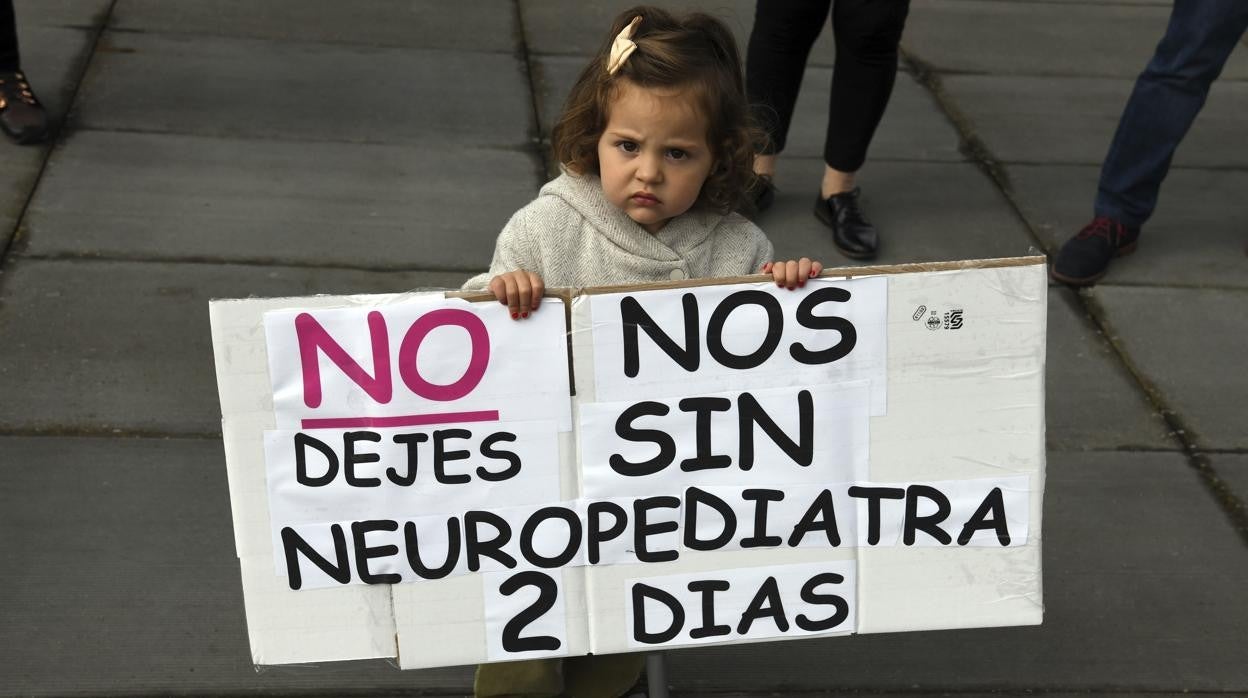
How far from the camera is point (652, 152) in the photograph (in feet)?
7.51

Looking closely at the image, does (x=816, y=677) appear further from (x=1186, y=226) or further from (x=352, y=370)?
(x=1186, y=226)

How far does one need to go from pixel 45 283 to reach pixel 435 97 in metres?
2.00

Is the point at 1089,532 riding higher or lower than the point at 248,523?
lower

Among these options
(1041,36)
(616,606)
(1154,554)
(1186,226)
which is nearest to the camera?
(616,606)

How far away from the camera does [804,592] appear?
2.24 m

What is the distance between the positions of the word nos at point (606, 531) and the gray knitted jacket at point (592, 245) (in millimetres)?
416

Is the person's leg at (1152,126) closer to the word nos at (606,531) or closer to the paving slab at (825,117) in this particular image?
the paving slab at (825,117)

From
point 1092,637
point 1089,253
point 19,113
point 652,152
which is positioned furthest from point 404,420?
point 19,113

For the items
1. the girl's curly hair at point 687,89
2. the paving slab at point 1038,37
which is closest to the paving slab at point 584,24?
the paving slab at point 1038,37

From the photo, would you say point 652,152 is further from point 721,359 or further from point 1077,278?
point 1077,278

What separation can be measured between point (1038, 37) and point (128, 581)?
17.6ft

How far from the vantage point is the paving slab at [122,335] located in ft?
11.6

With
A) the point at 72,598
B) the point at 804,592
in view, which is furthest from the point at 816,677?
the point at 72,598

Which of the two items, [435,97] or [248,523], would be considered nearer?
[248,523]
